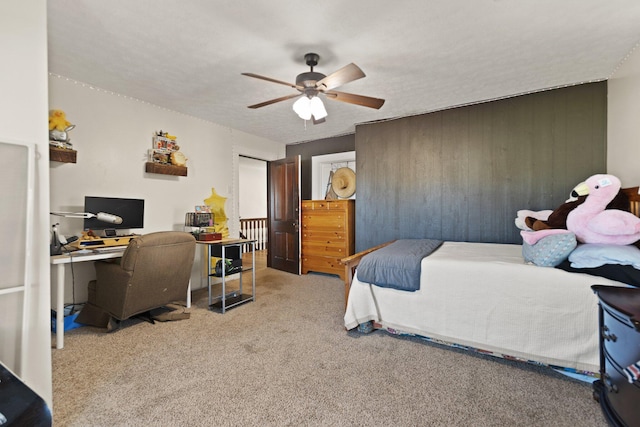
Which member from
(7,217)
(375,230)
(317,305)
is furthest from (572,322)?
(7,217)

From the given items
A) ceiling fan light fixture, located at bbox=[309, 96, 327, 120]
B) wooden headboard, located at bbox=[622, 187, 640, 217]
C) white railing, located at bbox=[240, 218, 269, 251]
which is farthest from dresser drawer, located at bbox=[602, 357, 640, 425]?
white railing, located at bbox=[240, 218, 269, 251]

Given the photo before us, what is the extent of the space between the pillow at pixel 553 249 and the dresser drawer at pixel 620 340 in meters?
0.64

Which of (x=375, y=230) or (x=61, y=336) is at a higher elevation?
(x=375, y=230)

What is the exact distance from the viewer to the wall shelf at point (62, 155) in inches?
99.7

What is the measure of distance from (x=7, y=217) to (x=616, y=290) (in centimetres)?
286

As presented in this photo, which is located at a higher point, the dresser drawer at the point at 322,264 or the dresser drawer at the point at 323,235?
the dresser drawer at the point at 323,235

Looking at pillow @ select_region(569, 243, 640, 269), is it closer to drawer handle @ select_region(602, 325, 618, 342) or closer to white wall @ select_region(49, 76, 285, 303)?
drawer handle @ select_region(602, 325, 618, 342)

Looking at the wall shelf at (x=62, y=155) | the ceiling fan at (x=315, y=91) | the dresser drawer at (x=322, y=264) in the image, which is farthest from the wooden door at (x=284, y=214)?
the wall shelf at (x=62, y=155)

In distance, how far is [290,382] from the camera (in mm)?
1799

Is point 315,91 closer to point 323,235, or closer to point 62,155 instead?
point 62,155

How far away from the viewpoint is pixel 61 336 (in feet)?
7.30

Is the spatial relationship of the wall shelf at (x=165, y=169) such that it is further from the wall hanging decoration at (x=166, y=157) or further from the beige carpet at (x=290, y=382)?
the beige carpet at (x=290, y=382)

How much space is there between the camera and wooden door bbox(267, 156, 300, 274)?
475 cm

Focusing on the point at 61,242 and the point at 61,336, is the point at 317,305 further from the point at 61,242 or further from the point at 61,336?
the point at 61,242
